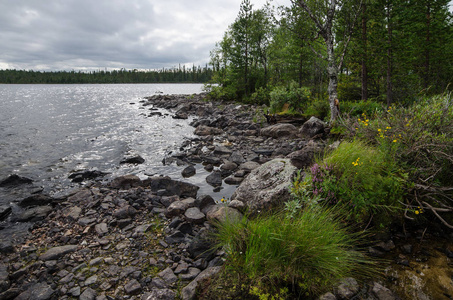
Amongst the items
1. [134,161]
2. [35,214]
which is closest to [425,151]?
[35,214]

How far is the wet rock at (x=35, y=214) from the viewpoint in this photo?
268 inches

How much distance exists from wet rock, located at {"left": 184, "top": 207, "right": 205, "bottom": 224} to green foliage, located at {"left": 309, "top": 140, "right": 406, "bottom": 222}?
2.94 m

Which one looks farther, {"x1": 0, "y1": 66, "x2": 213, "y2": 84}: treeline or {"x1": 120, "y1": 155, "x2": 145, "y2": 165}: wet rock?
{"x1": 0, "y1": 66, "x2": 213, "y2": 84}: treeline

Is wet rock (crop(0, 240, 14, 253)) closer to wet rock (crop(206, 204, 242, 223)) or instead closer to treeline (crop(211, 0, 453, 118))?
wet rock (crop(206, 204, 242, 223))

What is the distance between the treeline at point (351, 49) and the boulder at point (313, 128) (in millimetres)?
1436

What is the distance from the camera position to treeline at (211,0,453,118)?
44.0ft

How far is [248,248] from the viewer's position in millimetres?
3355

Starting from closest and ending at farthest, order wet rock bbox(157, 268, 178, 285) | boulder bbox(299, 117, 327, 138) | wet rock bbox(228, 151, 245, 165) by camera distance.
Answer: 1. wet rock bbox(157, 268, 178, 285)
2. wet rock bbox(228, 151, 245, 165)
3. boulder bbox(299, 117, 327, 138)

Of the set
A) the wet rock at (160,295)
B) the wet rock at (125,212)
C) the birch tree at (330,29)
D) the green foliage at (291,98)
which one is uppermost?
the birch tree at (330,29)

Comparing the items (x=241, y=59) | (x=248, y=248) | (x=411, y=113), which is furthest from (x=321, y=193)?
(x=241, y=59)

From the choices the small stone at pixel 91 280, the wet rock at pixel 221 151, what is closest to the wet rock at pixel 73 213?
the small stone at pixel 91 280

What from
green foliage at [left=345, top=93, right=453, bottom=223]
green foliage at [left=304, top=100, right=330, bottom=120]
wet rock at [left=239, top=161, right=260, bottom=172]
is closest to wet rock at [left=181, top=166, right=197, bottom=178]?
wet rock at [left=239, top=161, right=260, bottom=172]

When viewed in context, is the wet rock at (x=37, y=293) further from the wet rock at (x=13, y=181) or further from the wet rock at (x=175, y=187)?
the wet rock at (x=13, y=181)

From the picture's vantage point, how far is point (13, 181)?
372 inches
